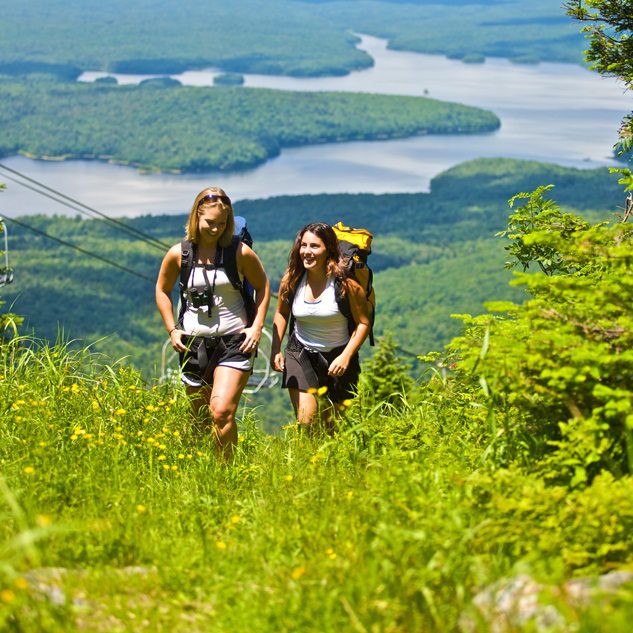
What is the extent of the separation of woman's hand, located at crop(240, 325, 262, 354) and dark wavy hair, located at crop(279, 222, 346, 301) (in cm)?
28

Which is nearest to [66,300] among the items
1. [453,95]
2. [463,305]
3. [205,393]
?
[463,305]

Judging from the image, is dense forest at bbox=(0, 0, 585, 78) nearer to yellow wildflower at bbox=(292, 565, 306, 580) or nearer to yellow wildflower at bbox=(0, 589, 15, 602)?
yellow wildflower at bbox=(292, 565, 306, 580)

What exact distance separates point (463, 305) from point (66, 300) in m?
45.9

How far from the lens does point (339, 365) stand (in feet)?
10.9

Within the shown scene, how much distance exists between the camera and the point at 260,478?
2656mm

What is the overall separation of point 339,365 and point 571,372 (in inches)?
59.9

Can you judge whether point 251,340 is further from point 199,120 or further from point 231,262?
point 199,120

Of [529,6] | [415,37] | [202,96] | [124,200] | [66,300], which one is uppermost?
[529,6]

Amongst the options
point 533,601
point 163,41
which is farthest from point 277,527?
point 163,41

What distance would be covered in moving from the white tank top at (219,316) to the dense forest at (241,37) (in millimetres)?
169806

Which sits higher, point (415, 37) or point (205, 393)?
point (415, 37)

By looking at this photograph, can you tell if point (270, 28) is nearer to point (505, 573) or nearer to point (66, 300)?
point (66, 300)

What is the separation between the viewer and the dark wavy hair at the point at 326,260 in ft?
10.9

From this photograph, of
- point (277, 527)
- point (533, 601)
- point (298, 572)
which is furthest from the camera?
point (277, 527)
